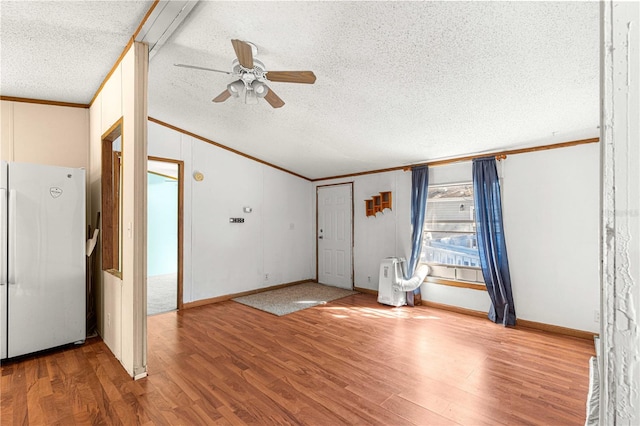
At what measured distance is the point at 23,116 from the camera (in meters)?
3.38

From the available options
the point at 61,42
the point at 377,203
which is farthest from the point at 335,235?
the point at 61,42

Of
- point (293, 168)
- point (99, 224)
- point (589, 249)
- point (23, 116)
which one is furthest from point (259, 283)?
point (589, 249)

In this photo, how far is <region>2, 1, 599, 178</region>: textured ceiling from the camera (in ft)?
6.14

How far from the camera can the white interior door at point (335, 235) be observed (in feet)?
19.2

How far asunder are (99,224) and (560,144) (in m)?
5.56

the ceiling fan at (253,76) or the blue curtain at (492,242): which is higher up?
the ceiling fan at (253,76)

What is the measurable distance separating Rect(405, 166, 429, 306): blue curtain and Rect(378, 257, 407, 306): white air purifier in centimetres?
13

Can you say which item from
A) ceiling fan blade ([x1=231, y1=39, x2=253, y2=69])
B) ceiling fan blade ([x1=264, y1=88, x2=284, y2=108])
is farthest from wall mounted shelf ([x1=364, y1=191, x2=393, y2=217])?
ceiling fan blade ([x1=231, y1=39, x2=253, y2=69])

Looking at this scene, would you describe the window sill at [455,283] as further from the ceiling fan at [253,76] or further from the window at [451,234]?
the ceiling fan at [253,76]

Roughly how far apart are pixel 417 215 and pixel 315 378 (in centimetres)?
299

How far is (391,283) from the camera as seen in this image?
464 centimetres

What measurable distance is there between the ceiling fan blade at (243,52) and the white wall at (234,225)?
285 cm

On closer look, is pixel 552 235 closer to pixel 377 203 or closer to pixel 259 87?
pixel 377 203

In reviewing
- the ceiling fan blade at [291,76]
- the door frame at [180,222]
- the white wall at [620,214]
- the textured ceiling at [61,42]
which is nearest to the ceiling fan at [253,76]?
the ceiling fan blade at [291,76]
